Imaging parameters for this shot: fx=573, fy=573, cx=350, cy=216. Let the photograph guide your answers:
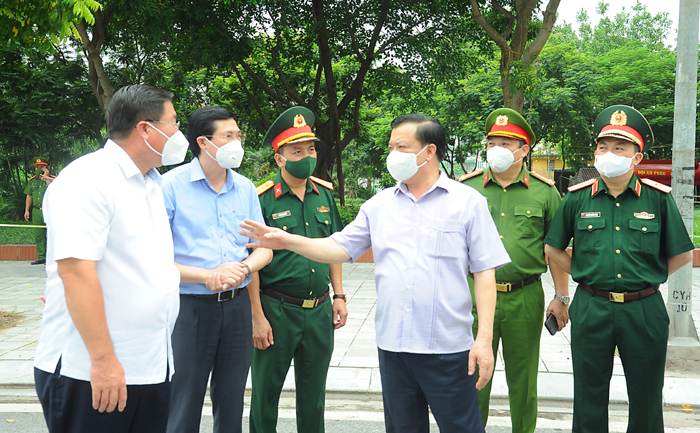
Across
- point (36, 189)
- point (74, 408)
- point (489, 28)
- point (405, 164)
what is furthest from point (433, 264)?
point (36, 189)

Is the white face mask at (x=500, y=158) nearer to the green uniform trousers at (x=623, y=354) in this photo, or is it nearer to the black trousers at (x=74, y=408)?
the green uniform trousers at (x=623, y=354)

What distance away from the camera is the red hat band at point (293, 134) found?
3.39 metres

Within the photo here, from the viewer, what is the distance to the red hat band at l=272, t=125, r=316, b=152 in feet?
11.1

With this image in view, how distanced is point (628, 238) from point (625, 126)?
2.09 feet

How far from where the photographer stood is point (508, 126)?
3.62 meters

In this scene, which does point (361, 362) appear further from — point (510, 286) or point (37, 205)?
point (37, 205)

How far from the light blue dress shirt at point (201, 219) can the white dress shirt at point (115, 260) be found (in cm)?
66

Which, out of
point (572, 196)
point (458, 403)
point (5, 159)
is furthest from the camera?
point (5, 159)

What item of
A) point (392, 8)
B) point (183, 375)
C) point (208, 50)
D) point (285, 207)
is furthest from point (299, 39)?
point (183, 375)

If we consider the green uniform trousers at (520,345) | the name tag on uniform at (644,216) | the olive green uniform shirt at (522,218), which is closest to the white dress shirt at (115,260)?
the green uniform trousers at (520,345)

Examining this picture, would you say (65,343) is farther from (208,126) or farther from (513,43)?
(513,43)

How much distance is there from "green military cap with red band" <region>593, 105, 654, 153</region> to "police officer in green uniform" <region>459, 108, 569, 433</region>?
485 millimetres

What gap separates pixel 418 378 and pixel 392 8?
11.8m

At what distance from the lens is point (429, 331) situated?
8.05ft
